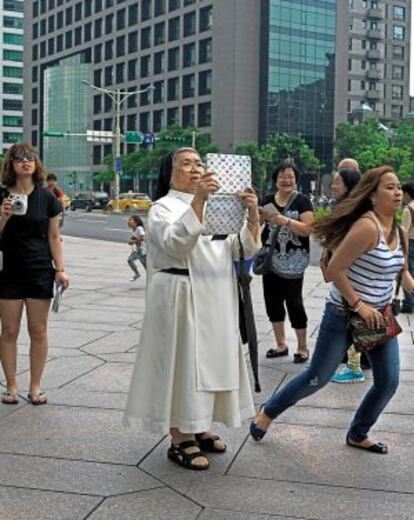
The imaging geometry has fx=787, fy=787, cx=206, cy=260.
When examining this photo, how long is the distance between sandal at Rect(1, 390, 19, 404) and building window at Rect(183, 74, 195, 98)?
90.3 meters

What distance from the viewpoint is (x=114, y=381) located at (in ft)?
20.5

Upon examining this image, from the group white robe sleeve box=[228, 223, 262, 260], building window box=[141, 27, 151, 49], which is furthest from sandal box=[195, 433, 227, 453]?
building window box=[141, 27, 151, 49]

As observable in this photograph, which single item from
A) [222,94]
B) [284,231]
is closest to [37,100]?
[222,94]

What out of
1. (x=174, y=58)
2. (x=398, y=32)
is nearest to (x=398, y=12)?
(x=398, y=32)

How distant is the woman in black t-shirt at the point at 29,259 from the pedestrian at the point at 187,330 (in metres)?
1.46

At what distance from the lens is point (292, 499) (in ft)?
12.7

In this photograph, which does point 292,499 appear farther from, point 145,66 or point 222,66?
point 145,66

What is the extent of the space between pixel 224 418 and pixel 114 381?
6.97ft

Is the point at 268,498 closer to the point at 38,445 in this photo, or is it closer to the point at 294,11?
the point at 38,445

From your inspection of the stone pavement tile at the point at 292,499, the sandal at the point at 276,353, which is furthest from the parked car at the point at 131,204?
the stone pavement tile at the point at 292,499

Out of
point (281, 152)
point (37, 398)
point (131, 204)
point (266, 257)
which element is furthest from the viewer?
point (281, 152)

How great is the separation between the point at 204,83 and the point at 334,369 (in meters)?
90.6

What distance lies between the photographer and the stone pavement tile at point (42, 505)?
361 centimetres

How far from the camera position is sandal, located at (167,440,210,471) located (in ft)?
14.0
